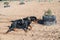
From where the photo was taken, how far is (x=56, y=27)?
10234 mm

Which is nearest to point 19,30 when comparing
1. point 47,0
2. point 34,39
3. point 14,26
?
point 14,26

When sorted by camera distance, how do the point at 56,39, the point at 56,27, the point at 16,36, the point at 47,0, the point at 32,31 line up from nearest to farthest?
the point at 56,39 < the point at 16,36 < the point at 32,31 < the point at 56,27 < the point at 47,0

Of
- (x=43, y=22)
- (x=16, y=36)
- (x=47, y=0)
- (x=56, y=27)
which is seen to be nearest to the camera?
(x=16, y=36)

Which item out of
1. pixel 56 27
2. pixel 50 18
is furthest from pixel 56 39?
pixel 50 18

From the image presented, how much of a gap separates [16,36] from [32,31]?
109cm

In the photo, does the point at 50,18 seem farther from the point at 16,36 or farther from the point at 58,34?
the point at 16,36

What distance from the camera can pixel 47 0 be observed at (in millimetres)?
23562

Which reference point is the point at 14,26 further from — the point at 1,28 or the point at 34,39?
the point at 34,39

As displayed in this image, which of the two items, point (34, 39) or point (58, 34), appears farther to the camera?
point (58, 34)

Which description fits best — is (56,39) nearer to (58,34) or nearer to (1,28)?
(58,34)

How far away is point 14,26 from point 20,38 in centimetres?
144

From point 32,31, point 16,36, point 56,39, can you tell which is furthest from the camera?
point 32,31

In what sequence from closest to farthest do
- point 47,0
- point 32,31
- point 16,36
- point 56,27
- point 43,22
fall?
point 16,36 → point 32,31 → point 56,27 → point 43,22 → point 47,0

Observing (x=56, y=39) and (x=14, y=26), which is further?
(x=14, y=26)
